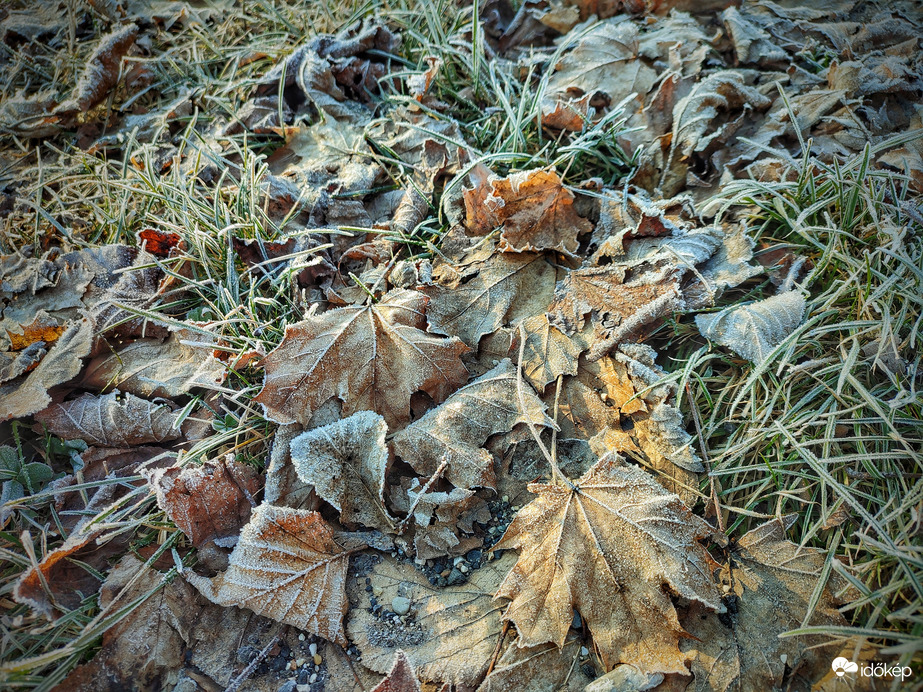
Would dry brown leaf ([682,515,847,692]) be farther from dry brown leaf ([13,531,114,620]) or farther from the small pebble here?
dry brown leaf ([13,531,114,620])

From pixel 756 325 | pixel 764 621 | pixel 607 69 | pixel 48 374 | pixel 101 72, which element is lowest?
pixel 764 621

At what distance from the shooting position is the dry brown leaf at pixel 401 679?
4.72 feet

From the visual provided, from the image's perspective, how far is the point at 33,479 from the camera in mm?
1910

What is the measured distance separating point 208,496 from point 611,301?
1562 mm

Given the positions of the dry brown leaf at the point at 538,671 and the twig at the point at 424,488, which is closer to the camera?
the dry brown leaf at the point at 538,671

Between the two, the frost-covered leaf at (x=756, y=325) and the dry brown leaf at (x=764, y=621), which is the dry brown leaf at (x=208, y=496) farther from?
the frost-covered leaf at (x=756, y=325)

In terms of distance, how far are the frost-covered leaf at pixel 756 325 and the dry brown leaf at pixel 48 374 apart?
239 centimetres

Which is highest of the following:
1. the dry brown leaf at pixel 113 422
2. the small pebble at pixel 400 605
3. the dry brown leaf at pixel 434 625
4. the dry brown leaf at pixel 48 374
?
the dry brown leaf at pixel 48 374

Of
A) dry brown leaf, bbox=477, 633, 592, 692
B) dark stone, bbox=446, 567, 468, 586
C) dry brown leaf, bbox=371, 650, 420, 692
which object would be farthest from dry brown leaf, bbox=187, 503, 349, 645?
dry brown leaf, bbox=477, 633, 592, 692

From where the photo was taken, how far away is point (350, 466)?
1.80 meters

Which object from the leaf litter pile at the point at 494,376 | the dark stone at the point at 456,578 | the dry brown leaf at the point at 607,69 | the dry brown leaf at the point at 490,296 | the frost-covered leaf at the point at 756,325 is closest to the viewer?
the leaf litter pile at the point at 494,376

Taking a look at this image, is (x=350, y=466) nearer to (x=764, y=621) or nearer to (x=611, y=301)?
(x=611, y=301)

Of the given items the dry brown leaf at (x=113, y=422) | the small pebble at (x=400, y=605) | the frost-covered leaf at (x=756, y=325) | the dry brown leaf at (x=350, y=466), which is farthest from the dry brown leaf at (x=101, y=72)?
the frost-covered leaf at (x=756, y=325)

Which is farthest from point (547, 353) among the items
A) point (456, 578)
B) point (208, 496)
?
point (208, 496)
